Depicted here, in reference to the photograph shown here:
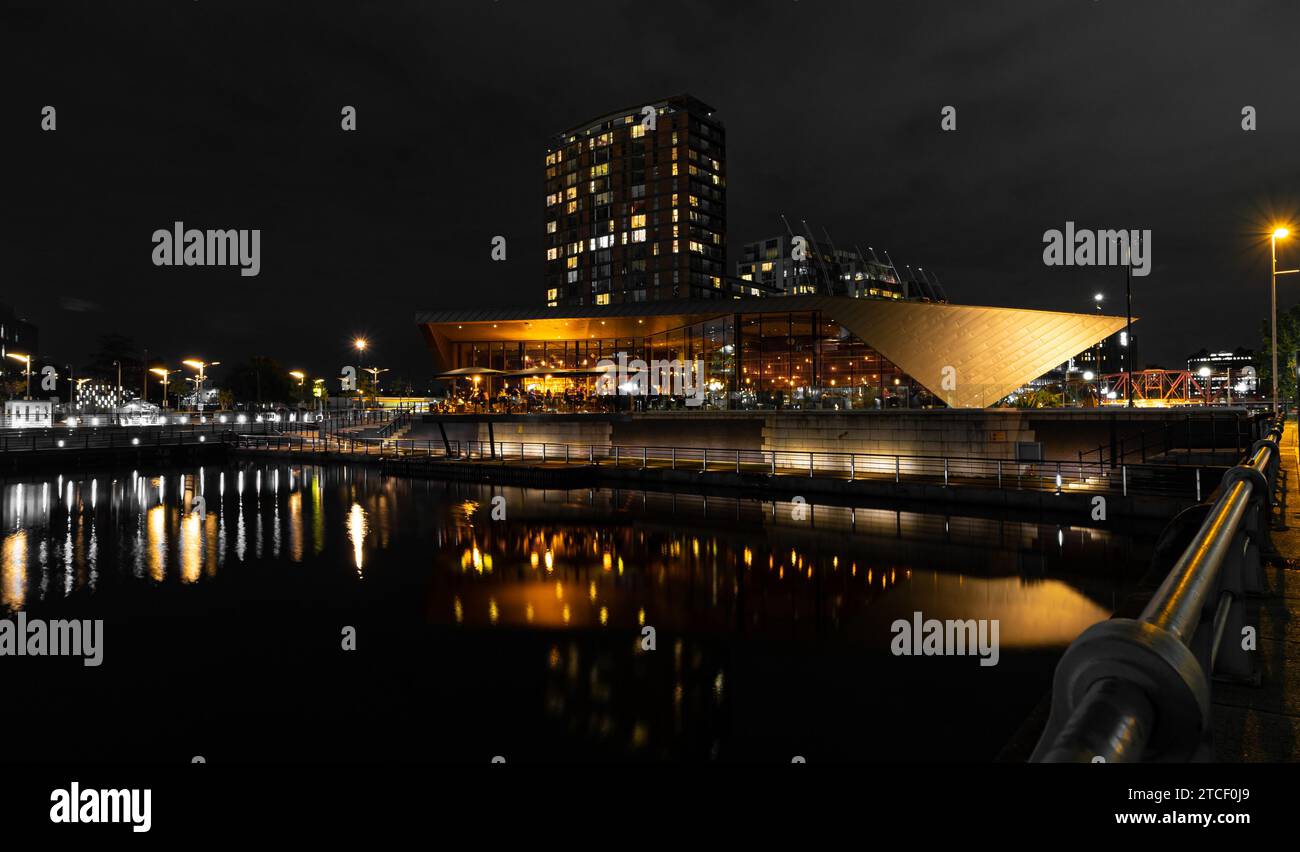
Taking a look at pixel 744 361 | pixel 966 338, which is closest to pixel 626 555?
pixel 966 338

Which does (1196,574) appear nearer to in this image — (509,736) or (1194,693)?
(1194,693)

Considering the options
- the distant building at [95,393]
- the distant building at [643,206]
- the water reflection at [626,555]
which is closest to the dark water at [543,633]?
the water reflection at [626,555]

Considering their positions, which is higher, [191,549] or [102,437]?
[102,437]

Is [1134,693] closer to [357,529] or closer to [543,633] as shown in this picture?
[543,633]

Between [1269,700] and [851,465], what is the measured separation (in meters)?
23.1

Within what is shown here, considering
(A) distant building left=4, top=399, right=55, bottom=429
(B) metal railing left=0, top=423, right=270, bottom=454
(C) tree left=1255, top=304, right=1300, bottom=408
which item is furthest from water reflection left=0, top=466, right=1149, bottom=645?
(C) tree left=1255, top=304, right=1300, bottom=408

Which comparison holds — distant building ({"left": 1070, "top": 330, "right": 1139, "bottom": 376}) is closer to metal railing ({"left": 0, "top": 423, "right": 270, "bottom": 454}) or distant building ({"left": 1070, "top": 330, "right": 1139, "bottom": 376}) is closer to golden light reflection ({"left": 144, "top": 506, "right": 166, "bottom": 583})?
golden light reflection ({"left": 144, "top": 506, "right": 166, "bottom": 583})

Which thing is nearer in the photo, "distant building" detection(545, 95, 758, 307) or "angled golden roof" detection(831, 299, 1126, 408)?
"angled golden roof" detection(831, 299, 1126, 408)

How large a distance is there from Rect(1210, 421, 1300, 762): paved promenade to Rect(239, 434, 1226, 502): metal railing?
13483 mm

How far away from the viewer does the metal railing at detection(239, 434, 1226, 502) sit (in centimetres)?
1981

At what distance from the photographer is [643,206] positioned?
365ft

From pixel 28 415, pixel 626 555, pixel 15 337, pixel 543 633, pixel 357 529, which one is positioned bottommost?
pixel 543 633

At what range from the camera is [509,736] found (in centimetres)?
727
